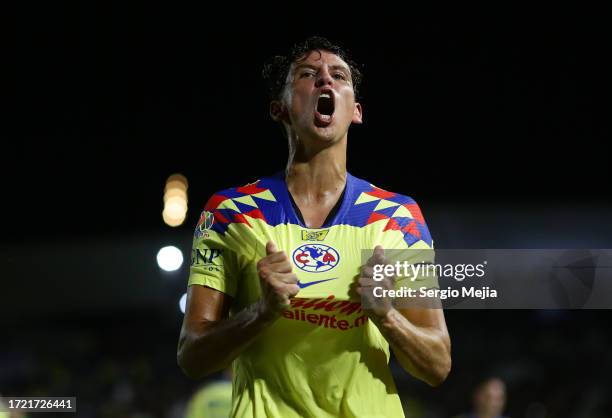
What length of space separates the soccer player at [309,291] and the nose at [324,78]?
0.01 m

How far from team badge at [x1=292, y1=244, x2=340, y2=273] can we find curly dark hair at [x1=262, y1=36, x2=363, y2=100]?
89 centimetres

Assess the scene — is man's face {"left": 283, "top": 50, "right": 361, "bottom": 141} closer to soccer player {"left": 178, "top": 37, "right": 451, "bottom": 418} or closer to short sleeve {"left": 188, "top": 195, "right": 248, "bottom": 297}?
soccer player {"left": 178, "top": 37, "right": 451, "bottom": 418}

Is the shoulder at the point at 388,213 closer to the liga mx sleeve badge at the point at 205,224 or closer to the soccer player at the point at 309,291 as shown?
the soccer player at the point at 309,291

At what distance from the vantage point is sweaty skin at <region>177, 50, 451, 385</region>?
116 inches

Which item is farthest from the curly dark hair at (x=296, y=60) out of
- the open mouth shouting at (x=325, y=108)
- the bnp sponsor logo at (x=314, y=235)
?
the bnp sponsor logo at (x=314, y=235)

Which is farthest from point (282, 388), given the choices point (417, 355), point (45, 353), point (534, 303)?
point (45, 353)

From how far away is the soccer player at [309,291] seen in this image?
3057mm

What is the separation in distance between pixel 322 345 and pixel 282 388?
21cm

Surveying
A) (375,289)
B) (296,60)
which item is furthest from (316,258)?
(296,60)

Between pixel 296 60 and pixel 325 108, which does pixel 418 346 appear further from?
pixel 296 60

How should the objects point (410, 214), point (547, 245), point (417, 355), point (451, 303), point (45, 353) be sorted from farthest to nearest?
point (45, 353) → point (547, 245) → point (451, 303) → point (410, 214) → point (417, 355)

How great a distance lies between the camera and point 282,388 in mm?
3115

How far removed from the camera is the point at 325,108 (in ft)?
11.9

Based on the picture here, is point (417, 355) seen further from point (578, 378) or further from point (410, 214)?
point (578, 378)
